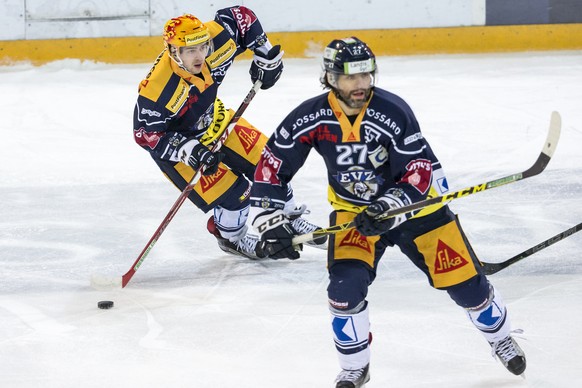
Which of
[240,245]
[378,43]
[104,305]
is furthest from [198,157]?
[378,43]

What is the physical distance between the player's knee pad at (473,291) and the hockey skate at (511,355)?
0.56 ft

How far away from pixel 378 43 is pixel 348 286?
5.03 m

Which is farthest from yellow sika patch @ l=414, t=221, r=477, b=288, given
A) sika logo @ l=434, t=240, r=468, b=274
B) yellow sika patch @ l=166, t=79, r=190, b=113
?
yellow sika patch @ l=166, t=79, r=190, b=113

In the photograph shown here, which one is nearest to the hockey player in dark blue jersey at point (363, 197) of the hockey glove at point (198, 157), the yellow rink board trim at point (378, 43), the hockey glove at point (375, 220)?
the hockey glove at point (375, 220)

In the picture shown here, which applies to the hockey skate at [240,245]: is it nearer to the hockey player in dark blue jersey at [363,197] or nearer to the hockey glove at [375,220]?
the hockey player in dark blue jersey at [363,197]

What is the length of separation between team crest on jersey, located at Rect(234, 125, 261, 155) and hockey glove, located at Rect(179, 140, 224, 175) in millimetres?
247

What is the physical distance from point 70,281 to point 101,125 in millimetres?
2447

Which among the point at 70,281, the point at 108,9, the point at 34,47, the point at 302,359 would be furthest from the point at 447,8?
the point at 302,359

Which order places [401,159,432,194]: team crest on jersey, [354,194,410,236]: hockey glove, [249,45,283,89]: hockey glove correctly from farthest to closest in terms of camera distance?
[249,45,283,89]: hockey glove, [401,159,432,194]: team crest on jersey, [354,194,410,236]: hockey glove

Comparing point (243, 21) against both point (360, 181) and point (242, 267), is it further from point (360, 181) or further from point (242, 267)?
point (360, 181)

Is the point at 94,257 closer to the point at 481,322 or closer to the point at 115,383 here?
the point at 115,383

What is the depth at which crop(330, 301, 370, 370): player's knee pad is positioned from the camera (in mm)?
2830

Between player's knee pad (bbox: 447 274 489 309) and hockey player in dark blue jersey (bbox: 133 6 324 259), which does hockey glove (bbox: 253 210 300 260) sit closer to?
player's knee pad (bbox: 447 274 489 309)

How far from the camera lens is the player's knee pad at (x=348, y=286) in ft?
9.20
